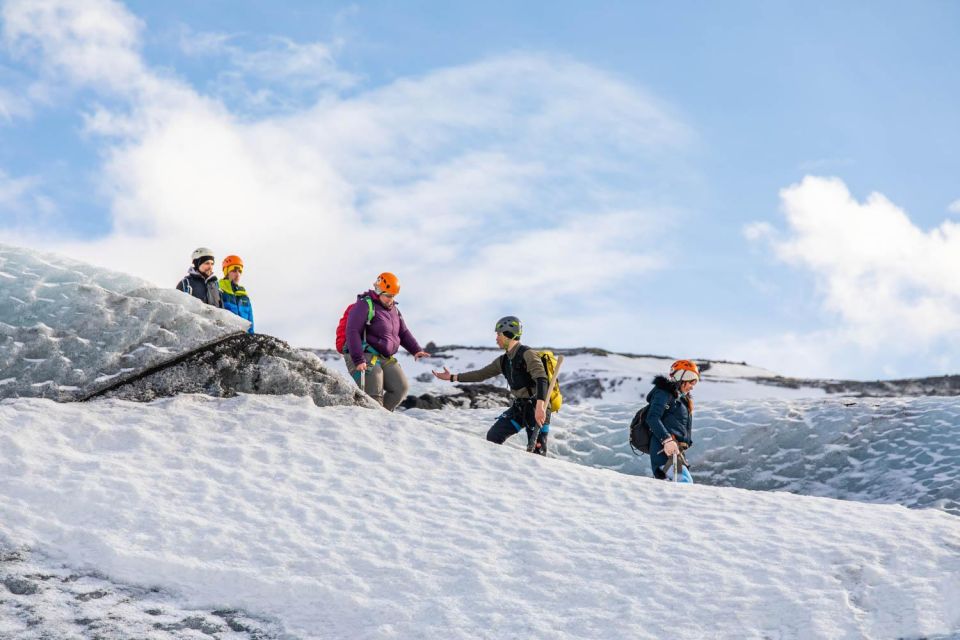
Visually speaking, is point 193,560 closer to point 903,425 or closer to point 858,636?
point 858,636

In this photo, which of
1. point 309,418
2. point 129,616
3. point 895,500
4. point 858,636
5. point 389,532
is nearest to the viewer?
point 129,616

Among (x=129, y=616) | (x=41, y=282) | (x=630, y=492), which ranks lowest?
(x=129, y=616)

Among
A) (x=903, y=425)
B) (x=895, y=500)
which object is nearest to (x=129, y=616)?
(x=895, y=500)

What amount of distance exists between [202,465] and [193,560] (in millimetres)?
1654

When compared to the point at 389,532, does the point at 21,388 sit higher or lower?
higher

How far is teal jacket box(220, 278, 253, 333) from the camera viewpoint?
12797 mm

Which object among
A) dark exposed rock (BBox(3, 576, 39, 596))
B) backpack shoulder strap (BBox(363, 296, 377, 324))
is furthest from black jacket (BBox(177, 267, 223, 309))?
dark exposed rock (BBox(3, 576, 39, 596))

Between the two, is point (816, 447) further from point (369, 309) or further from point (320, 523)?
point (320, 523)

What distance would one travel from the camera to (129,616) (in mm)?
5812

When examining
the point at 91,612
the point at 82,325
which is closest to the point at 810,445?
the point at 82,325

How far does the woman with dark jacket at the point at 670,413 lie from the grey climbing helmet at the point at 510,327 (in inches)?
64.4

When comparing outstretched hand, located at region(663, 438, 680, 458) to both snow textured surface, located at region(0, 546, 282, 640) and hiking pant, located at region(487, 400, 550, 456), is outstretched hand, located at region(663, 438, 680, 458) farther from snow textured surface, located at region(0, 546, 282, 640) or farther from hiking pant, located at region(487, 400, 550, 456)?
snow textured surface, located at region(0, 546, 282, 640)

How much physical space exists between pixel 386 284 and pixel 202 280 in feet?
8.01

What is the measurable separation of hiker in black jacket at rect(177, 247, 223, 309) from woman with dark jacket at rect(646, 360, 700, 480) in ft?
18.5
